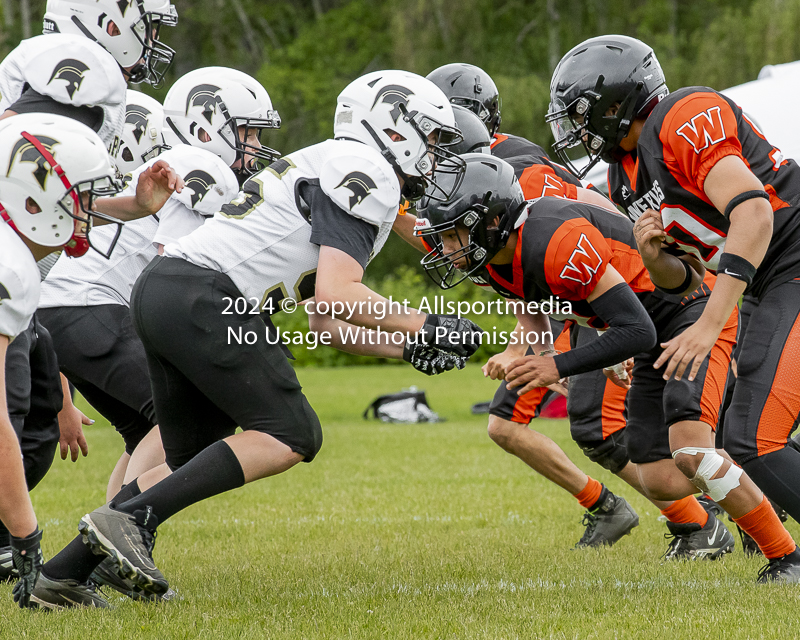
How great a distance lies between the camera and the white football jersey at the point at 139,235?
166 inches

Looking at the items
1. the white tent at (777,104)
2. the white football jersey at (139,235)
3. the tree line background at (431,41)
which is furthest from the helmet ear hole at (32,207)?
the tree line background at (431,41)

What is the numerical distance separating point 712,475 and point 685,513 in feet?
2.48

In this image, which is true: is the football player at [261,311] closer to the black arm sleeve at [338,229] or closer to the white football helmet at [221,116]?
the black arm sleeve at [338,229]

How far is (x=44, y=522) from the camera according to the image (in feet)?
18.3

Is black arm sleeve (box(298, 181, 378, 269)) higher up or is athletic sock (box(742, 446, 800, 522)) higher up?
black arm sleeve (box(298, 181, 378, 269))

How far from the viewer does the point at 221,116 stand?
→ 15.5ft

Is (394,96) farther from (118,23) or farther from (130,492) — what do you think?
(130,492)

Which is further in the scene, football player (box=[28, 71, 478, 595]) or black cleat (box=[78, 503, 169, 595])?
football player (box=[28, 71, 478, 595])

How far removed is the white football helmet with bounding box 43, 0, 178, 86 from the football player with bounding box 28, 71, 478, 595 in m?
1.47

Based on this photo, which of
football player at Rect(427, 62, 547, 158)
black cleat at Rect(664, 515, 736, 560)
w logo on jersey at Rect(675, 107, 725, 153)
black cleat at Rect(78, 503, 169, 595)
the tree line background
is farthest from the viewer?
the tree line background

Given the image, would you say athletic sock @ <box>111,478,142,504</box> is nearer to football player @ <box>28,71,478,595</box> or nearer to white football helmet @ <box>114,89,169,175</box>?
football player @ <box>28,71,478,595</box>

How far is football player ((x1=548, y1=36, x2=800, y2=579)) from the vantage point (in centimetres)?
329

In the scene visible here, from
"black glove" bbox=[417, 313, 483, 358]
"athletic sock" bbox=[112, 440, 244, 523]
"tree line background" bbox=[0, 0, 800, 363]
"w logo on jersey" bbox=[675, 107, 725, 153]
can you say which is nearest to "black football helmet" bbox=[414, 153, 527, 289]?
"black glove" bbox=[417, 313, 483, 358]

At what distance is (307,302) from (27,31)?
84.6 feet
